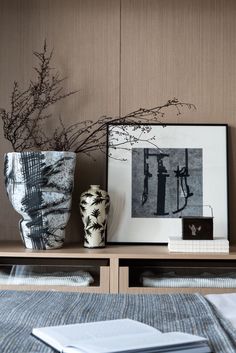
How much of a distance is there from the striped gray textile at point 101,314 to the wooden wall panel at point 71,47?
1474mm

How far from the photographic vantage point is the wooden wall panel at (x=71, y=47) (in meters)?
3.02

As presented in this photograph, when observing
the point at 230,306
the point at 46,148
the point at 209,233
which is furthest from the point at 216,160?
the point at 230,306

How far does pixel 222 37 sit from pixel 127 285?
142 centimetres

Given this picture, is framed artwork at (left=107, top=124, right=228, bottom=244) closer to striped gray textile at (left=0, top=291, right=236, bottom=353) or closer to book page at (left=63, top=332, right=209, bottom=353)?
striped gray textile at (left=0, top=291, right=236, bottom=353)

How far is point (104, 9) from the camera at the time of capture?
9.93ft

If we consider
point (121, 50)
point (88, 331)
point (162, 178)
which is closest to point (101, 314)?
point (88, 331)

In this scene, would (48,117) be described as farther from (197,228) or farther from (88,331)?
(88,331)

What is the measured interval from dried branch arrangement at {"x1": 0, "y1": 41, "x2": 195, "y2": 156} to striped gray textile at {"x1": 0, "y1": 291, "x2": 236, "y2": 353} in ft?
4.64

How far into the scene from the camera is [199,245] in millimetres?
2596

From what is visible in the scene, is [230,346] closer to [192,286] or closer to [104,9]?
[192,286]

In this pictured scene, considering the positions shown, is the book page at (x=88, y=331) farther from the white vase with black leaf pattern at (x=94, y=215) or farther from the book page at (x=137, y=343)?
the white vase with black leaf pattern at (x=94, y=215)

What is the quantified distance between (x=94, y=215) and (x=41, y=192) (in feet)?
0.92

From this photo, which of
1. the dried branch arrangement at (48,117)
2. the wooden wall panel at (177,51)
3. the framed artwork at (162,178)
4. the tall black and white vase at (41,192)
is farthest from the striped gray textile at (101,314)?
the wooden wall panel at (177,51)

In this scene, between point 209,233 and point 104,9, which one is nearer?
point 209,233
